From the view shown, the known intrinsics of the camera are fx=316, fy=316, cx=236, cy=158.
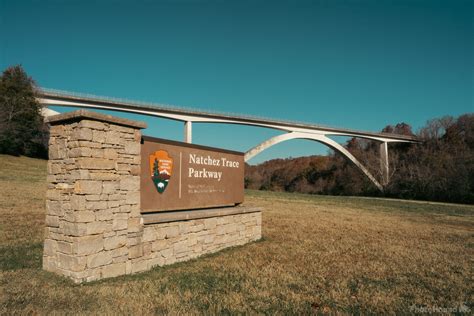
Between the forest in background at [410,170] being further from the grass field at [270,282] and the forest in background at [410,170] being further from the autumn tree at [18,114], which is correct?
the autumn tree at [18,114]

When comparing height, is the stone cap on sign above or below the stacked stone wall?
above

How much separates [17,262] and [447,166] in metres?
39.7

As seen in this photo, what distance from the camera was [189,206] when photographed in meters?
5.86

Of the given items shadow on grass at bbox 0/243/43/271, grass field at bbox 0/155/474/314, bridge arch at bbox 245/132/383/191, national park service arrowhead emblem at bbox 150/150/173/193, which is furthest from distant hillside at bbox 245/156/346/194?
shadow on grass at bbox 0/243/43/271

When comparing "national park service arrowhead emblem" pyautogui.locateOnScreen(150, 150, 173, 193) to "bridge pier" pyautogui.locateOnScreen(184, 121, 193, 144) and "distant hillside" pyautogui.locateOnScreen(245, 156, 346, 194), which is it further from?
"distant hillside" pyautogui.locateOnScreen(245, 156, 346, 194)

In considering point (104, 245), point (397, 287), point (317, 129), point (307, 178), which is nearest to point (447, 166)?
point (317, 129)

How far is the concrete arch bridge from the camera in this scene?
105 ft

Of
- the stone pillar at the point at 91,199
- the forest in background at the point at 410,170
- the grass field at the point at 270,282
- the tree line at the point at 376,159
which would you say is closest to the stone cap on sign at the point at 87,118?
the stone pillar at the point at 91,199

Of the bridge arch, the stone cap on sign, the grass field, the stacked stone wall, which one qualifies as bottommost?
the grass field

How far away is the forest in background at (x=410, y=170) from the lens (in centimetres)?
3284

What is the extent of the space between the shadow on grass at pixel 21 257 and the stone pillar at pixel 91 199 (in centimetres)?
43

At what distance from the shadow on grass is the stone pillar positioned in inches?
17.0

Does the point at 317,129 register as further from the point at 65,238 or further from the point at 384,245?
the point at 65,238

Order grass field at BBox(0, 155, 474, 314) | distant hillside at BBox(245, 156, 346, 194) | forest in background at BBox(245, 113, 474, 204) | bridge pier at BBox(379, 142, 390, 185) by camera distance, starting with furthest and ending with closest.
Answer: distant hillside at BBox(245, 156, 346, 194), bridge pier at BBox(379, 142, 390, 185), forest in background at BBox(245, 113, 474, 204), grass field at BBox(0, 155, 474, 314)
